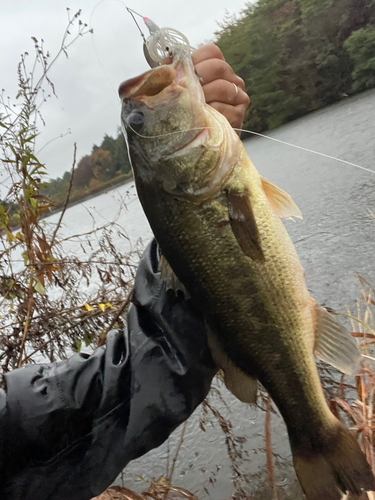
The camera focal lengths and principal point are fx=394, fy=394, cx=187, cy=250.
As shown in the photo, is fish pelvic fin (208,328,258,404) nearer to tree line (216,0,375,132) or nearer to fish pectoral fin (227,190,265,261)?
fish pectoral fin (227,190,265,261)

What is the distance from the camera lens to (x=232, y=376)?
156 centimetres

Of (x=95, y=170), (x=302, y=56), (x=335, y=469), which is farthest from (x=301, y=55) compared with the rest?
(x=335, y=469)

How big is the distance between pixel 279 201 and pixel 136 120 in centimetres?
67

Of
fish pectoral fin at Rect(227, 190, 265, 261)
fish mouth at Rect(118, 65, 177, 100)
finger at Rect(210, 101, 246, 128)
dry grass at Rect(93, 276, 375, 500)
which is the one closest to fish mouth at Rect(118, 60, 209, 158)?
fish mouth at Rect(118, 65, 177, 100)

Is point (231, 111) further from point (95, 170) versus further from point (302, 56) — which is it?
point (302, 56)

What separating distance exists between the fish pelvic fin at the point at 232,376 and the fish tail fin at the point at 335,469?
32 centimetres

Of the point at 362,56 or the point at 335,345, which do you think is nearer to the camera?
the point at 335,345

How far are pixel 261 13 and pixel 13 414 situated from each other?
22.4 metres

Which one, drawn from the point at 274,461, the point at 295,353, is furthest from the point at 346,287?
the point at 295,353

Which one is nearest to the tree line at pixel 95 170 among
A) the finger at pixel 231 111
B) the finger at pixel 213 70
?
the finger at pixel 231 111

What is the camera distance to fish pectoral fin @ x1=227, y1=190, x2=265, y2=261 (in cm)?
149

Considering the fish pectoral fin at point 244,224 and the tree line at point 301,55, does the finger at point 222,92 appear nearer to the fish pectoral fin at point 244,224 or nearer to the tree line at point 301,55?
the fish pectoral fin at point 244,224

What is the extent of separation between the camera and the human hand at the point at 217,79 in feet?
5.07

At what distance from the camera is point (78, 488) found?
→ 1591mm
